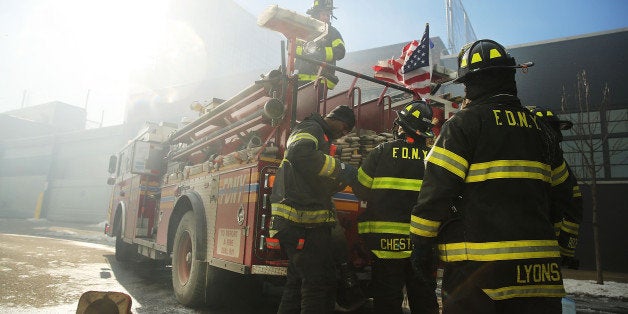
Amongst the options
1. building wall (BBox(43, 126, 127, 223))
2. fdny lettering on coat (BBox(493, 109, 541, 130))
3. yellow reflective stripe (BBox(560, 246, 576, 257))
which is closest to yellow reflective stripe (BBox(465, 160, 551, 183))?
fdny lettering on coat (BBox(493, 109, 541, 130))

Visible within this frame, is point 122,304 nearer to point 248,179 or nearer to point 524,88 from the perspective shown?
point 248,179

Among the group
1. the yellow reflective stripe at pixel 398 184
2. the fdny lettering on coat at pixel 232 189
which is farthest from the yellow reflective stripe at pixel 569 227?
the fdny lettering on coat at pixel 232 189

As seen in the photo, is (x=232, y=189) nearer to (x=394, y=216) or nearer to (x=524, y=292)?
(x=394, y=216)

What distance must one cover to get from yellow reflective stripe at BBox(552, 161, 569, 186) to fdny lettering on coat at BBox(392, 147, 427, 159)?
40.3 inches

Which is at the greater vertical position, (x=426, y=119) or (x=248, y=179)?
(x=426, y=119)

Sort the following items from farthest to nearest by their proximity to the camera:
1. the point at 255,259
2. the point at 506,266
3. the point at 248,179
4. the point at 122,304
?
the point at 248,179 → the point at 255,259 → the point at 122,304 → the point at 506,266

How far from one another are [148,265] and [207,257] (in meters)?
5.05

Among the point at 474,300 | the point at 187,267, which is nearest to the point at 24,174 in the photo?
the point at 187,267

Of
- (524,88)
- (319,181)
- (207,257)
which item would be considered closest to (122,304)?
(319,181)

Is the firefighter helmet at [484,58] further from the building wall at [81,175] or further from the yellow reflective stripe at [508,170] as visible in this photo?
the building wall at [81,175]

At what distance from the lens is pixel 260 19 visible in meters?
4.07

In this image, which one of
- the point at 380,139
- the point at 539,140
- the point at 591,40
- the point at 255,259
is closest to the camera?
the point at 539,140

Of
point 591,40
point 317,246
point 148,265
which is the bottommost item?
point 148,265

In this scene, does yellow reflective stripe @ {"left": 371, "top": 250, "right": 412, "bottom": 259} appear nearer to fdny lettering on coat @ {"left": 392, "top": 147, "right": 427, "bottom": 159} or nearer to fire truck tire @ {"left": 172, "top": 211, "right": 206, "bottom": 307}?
fdny lettering on coat @ {"left": 392, "top": 147, "right": 427, "bottom": 159}
